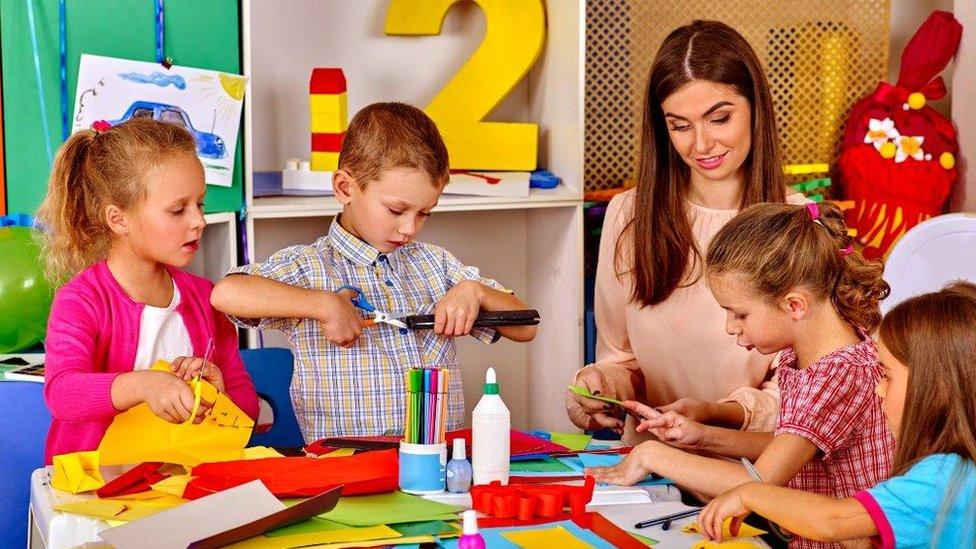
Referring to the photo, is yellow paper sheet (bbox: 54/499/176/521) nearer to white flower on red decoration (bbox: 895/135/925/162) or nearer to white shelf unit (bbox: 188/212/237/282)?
white shelf unit (bbox: 188/212/237/282)

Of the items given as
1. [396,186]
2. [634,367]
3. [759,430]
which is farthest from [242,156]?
[759,430]

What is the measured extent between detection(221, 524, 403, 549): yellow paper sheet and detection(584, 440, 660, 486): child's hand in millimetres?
359

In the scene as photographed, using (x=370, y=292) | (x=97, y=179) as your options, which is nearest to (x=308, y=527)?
(x=370, y=292)

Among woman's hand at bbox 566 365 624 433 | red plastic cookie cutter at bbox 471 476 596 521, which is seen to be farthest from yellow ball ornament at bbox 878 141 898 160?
red plastic cookie cutter at bbox 471 476 596 521

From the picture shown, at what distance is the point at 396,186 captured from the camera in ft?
5.98

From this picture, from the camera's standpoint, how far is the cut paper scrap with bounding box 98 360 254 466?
4.98ft

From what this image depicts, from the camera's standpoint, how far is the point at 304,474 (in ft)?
4.84

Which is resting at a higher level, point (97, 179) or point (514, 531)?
point (97, 179)

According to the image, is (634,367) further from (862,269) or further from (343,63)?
(343,63)

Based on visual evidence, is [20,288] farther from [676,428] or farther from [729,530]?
[729,530]

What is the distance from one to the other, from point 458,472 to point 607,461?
277 millimetres

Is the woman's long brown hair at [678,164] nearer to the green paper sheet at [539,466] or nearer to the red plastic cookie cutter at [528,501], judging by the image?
the green paper sheet at [539,466]

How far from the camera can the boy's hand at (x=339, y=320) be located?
5.76 ft

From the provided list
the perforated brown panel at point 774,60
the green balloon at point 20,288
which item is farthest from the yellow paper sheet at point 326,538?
the perforated brown panel at point 774,60
